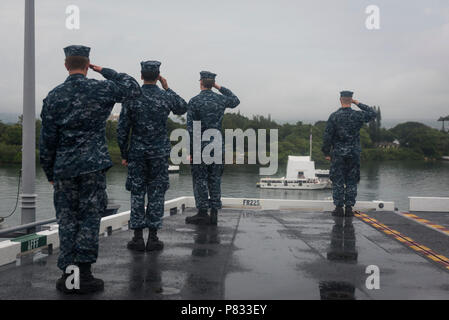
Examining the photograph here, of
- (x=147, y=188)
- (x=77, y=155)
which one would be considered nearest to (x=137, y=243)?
(x=147, y=188)

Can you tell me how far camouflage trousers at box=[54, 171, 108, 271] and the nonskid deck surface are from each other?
36 cm

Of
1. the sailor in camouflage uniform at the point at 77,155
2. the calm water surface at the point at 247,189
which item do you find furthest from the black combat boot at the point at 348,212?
the calm water surface at the point at 247,189

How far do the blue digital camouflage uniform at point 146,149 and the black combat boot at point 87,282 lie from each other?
67.6 inches

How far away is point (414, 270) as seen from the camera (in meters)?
5.21

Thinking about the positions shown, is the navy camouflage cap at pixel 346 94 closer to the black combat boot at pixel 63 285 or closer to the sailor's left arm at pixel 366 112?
the sailor's left arm at pixel 366 112

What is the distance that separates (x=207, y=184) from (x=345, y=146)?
333 centimetres

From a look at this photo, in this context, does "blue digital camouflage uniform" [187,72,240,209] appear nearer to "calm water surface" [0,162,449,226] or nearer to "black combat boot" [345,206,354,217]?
"black combat boot" [345,206,354,217]

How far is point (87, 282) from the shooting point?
14.2 feet

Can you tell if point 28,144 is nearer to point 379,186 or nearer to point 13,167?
point 379,186

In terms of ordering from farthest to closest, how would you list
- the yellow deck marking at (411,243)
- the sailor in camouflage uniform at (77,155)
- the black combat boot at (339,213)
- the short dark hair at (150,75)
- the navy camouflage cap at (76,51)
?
the black combat boot at (339,213) → the short dark hair at (150,75) → the yellow deck marking at (411,243) → the navy camouflage cap at (76,51) → the sailor in camouflage uniform at (77,155)

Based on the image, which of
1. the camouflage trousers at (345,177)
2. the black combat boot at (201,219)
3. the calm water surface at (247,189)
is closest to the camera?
the black combat boot at (201,219)

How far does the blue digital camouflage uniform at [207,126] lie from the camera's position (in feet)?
26.4

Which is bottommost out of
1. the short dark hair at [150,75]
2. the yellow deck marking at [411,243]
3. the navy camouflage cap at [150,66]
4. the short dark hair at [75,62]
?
the yellow deck marking at [411,243]
